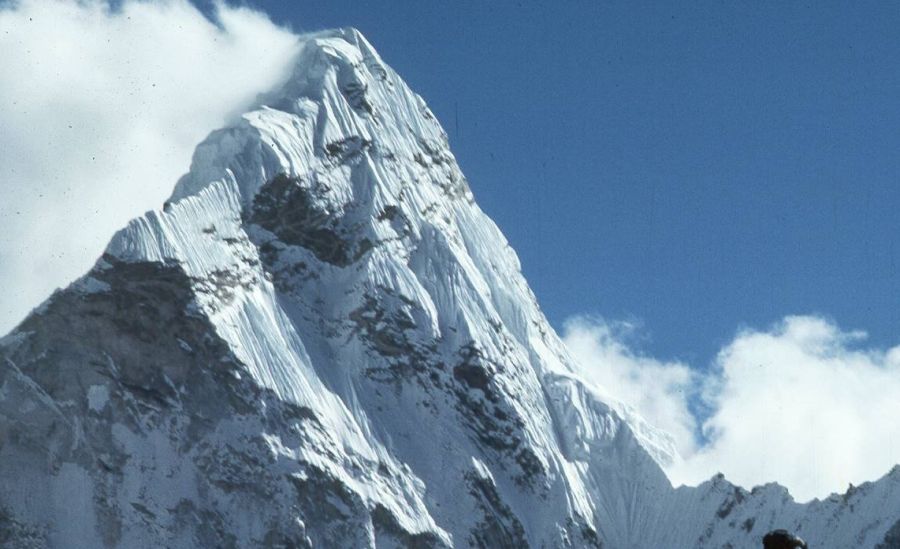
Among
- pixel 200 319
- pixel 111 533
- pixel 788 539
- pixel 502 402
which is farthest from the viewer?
pixel 502 402

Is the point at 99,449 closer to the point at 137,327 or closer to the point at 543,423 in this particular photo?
the point at 137,327

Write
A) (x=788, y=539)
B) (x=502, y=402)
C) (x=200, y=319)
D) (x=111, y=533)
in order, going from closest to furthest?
(x=788, y=539) < (x=111, y=533) < (x=200, y=319) < (x=502, y=402)

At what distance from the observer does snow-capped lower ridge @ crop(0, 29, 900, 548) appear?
566 ft

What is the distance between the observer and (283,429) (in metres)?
178

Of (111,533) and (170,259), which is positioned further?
(170,259)

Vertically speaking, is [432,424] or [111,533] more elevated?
[432,424]

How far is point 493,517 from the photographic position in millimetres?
185875

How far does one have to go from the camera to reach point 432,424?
191 m

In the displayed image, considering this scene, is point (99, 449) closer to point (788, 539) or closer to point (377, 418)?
point (377, 418)

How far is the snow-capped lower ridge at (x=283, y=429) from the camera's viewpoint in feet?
Result: 566

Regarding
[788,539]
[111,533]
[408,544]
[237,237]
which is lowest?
[788,539]

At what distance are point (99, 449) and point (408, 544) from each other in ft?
93.7

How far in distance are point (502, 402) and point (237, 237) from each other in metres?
30.7

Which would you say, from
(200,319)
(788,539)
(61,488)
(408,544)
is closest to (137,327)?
(200,319)
